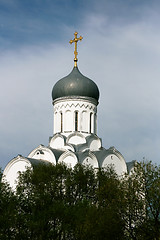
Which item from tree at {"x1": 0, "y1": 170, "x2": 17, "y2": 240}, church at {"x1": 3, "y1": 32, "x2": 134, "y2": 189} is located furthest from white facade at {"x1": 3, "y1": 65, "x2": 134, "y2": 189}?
tree at {"x1": 0, "y1": 170, "x2": 17, "y2": 240}

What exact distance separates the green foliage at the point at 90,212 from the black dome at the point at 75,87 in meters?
9.19

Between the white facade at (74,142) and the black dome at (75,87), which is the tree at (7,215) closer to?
the white facade at (74,142)

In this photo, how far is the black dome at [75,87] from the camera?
26.0 m


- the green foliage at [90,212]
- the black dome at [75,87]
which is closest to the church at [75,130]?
the black dome at [75,87]

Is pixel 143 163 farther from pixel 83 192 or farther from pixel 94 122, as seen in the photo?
pixel 94 122

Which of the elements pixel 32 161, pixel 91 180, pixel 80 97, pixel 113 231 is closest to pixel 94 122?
pixel 80 97

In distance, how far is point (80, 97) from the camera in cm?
2594

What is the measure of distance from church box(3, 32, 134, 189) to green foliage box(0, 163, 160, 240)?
643 centimetres

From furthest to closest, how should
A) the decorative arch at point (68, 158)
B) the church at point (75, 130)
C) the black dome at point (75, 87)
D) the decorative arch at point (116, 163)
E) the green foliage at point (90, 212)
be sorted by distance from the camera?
the black dome at point (75, 87)
the decorative arch at point (116, 163)
the church at point (75, 130)
the decorative arch at point (68, 158)
the green foliage at point (90, 212)

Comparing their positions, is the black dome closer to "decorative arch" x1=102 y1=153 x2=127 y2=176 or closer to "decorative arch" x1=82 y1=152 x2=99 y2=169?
"decorative arch" x1=102 y1=153 x2=127 y2=176

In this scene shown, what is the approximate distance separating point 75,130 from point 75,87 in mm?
2537

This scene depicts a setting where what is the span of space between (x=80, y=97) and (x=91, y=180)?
25.8 ft

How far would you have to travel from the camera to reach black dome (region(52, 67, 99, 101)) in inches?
1024

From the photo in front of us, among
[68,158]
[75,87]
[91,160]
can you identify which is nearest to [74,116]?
[75,87]
